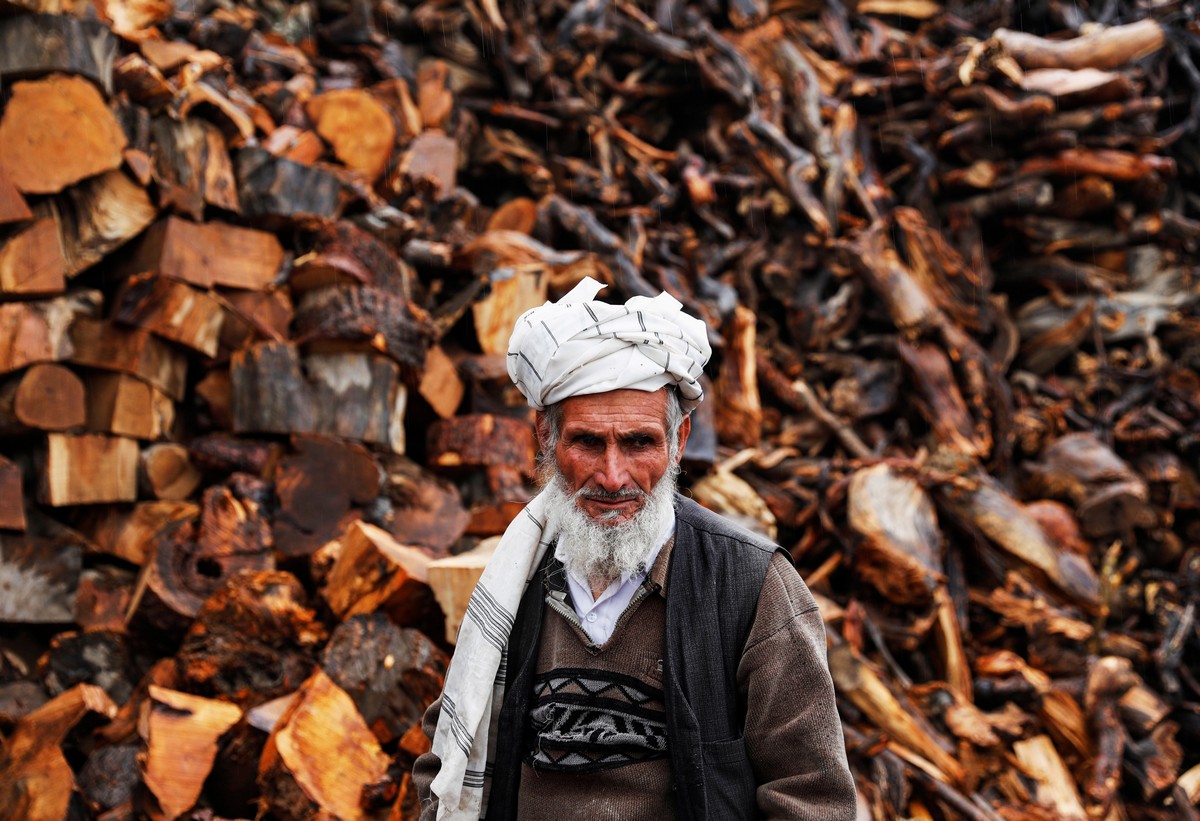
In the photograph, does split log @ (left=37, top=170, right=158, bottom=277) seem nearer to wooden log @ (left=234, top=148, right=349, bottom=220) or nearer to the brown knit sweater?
wooden log @ (left=234, top=148, right=349, bottom=220)

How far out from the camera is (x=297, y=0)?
5797 millimetres

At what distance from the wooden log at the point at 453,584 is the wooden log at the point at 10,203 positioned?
1.93m

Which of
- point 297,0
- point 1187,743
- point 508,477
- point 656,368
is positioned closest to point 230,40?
point 297,0

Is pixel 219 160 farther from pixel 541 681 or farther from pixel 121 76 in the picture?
pixel 541 681

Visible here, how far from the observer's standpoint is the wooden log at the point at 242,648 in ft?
9.51

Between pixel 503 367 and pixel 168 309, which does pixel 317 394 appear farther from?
pixel 503 367

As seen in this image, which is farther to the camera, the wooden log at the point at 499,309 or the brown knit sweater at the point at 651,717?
the wooden log at the point at 499,309

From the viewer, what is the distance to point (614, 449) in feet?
5.38

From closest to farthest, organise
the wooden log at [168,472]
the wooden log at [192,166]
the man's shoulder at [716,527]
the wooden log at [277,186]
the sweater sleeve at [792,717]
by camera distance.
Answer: the sweater sleeve at [792,717] < the man's shoulder at [716,527] < the wooden log at [168,472] < the wooden log at [192,166] < the wooden log at [277,186]

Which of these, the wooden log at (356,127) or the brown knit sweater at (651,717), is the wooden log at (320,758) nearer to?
the brown knit sweater at (651,717)

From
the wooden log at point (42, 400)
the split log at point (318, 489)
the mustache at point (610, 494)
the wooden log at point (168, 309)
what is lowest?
the split log at point (318, 489)

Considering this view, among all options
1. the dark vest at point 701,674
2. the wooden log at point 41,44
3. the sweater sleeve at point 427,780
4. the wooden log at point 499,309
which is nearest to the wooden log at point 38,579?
the wooden log at point 41,44

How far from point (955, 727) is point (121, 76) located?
4323mm

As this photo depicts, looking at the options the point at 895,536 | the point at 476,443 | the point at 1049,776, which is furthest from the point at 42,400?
the point at 1049,776
